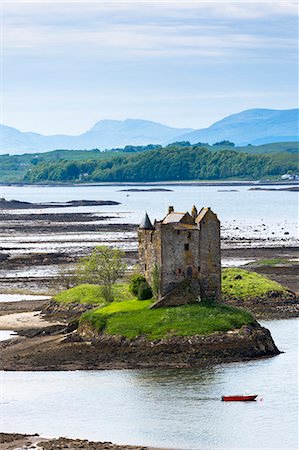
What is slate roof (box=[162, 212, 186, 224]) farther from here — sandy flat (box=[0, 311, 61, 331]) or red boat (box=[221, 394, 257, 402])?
red boat (box=[221, 394, 257, 402])

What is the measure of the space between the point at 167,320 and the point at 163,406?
1348 centimetres

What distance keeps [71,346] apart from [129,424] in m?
18.2

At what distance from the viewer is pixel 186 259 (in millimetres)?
79688

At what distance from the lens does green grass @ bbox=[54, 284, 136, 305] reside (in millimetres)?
89375

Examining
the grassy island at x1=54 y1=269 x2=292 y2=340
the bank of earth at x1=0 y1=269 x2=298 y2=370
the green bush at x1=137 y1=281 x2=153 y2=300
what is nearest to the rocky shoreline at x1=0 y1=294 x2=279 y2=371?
the bank of earth at x1=0 y1=269 x2=298 y2=370

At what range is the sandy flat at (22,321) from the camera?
285 feet

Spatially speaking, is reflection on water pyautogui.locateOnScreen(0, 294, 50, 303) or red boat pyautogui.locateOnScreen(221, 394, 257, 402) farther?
reflection on water pyautogui.locateOnScreen(0, 294, 50, 303)

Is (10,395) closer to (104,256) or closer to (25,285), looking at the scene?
(104,256)

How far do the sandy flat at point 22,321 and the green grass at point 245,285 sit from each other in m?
14.9

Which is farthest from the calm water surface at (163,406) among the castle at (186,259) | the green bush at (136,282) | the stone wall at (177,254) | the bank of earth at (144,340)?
the green bush at (136,282)

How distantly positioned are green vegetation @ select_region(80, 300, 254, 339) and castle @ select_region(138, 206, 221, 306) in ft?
4.57

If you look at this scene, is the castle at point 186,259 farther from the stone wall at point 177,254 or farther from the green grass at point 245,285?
the green grass at point 245,285

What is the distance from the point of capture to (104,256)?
92.1 metres

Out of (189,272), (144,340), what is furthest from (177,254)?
(144,340)
